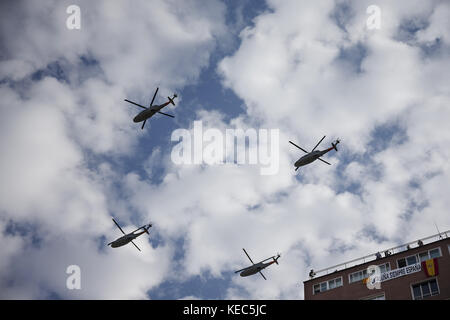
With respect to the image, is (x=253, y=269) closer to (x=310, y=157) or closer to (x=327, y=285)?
(x=327, y=285)

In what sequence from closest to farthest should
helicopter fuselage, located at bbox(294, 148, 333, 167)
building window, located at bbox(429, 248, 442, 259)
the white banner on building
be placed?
helicopter fuselage, located at bbox(294, 148, 333, 167), building window, located at bbox(429, 248, 442, 259), the white banner on building

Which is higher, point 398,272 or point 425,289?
point 398,272

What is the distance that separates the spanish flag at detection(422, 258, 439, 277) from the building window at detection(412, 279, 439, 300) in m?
0.88

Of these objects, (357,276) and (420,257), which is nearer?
(420,257)

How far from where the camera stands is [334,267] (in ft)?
208

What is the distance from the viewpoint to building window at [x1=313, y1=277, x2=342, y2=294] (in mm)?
61747

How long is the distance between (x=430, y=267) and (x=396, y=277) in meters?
4.55

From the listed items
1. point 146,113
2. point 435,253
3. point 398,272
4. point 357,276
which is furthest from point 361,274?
point 146,113

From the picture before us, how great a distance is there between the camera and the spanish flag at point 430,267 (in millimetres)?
53500

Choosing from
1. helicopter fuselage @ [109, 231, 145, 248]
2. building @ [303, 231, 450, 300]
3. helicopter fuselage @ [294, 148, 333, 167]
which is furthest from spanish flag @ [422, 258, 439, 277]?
helicopter fuselage @ [109, 231, 145, 248]

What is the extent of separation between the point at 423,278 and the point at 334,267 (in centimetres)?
1311

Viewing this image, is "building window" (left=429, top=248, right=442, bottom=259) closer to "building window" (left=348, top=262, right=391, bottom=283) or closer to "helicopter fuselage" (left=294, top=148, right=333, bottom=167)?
"building window" (left=348, top=262, right=391, bottom=283)

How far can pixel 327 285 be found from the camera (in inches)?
2462
